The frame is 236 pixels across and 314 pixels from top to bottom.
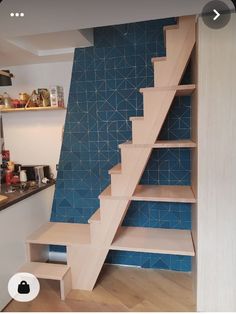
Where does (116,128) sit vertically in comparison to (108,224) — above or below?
above

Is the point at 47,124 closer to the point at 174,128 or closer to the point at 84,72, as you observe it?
the point at 84,72

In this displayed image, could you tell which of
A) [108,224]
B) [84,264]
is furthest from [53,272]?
[108,224]

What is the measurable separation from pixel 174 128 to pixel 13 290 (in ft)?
6.11

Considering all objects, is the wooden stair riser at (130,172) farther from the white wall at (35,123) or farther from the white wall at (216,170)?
the white wall at (35,123)

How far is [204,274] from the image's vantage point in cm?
167

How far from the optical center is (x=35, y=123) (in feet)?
8.69

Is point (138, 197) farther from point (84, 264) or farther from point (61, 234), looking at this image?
point (61, 234)

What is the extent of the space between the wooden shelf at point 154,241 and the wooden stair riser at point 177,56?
3.90ft

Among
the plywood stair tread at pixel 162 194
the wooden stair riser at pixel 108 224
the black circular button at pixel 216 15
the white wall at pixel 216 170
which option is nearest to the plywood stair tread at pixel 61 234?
the wooden stair riser at pixel 108 224

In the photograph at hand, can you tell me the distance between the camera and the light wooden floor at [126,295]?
1.88 metres

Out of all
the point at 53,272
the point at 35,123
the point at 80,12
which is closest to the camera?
the point at 80,12

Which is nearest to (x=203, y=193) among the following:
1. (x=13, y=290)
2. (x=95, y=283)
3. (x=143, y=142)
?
(x=143, y=142)

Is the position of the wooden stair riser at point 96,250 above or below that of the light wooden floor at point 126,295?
above

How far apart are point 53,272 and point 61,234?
1.11 ft
